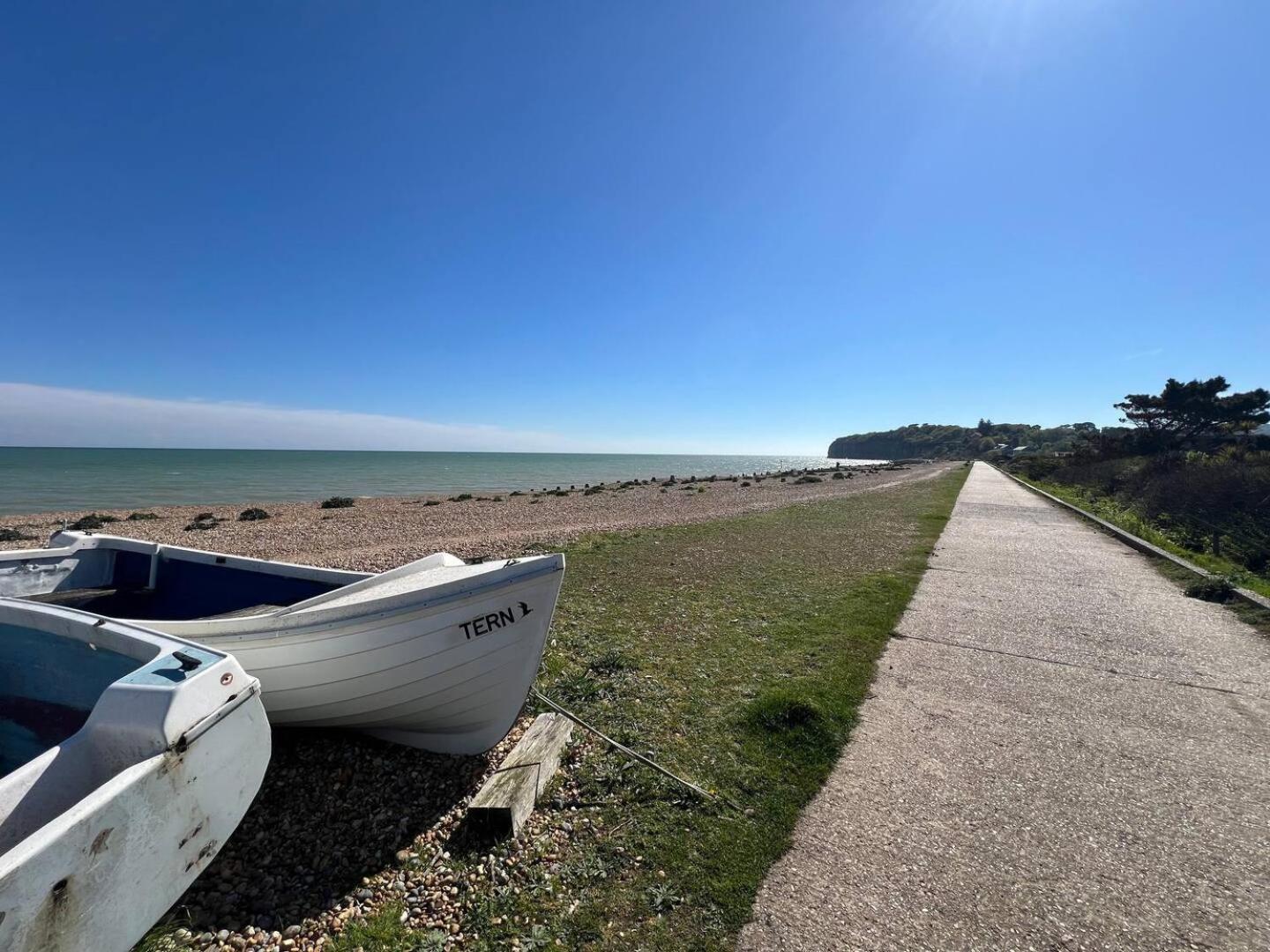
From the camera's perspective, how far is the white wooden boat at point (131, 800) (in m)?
1.80

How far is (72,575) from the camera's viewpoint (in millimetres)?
6598

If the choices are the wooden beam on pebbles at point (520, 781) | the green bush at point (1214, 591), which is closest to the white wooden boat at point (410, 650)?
the wooden beam on pebbles at point (520, 781)

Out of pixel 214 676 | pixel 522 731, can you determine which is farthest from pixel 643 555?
pixel 214 676

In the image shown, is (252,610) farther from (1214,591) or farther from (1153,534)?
(1153,534)

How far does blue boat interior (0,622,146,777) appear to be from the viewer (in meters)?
3.38

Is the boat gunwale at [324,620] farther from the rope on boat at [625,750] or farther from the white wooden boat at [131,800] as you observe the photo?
the rope on boat at [625,750]

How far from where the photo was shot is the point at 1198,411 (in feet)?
116

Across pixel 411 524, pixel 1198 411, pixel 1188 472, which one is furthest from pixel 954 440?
pixel 411 524

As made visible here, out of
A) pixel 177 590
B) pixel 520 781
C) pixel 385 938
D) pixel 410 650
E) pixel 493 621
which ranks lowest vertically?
pixel 385 938

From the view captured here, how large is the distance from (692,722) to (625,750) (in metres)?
0.77

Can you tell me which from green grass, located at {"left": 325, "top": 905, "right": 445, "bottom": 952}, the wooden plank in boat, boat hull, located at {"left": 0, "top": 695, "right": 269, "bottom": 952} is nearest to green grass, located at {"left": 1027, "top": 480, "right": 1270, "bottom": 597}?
green grass, located at {"left": 325, "top": 905, "right": 445, "bottom": 952}

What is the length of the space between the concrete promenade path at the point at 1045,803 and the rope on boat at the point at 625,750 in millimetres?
738

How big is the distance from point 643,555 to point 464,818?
29.6ft

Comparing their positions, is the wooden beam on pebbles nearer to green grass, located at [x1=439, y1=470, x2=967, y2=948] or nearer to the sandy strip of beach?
green grass, located at [x1=439, y1=470, x2=967, y2=948]
